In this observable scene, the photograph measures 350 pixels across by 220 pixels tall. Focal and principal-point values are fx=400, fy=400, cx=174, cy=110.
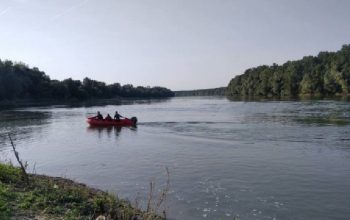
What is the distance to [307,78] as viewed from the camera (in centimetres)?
13075

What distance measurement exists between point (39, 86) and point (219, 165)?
125 m

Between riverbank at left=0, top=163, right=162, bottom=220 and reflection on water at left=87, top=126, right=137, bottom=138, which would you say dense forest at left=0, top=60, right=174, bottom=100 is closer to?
reflection on water at left=87, top=126, right=137, bottom=138

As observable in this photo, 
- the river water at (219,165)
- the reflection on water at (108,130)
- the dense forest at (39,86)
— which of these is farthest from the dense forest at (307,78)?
the reflection on water at (108,130)

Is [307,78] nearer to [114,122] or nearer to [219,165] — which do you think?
[114,122]

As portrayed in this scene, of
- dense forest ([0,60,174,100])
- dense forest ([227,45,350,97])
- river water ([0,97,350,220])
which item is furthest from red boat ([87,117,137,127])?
dense forest ([227,45,350,97])

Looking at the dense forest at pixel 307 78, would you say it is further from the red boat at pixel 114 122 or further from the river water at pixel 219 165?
the red boat at pixel 114 122

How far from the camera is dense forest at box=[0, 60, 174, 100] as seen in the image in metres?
112

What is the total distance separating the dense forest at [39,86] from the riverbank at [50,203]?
104 metres

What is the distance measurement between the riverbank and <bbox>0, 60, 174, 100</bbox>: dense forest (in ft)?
341

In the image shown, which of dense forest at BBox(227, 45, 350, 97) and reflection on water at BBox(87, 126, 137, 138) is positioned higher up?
dense forest at BBox(227, 45, 350, 97)

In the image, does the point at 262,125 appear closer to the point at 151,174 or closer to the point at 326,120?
the point at 326,120

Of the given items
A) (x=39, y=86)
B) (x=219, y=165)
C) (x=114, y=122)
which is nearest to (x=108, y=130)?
(x=114, y=122)

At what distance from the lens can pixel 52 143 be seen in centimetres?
3428

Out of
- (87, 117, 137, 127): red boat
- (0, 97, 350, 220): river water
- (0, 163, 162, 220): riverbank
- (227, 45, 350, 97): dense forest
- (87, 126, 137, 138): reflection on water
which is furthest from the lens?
(227, 45, 350, 97): dense forest
